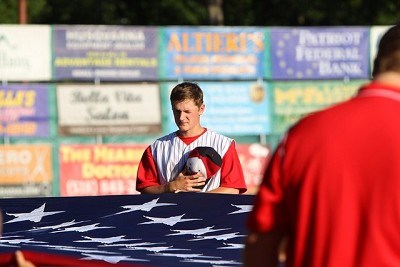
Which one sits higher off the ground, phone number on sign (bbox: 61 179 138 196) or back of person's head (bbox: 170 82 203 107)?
back of person's head (bbox: 170 82 203 107)

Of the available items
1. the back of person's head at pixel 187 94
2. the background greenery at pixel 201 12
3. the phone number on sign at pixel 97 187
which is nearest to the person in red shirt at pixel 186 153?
the back of person's head at pixel 187 94

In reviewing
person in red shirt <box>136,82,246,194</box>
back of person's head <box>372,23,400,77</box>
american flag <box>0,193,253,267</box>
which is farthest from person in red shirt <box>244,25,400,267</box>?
person in red shirt <box>136,82,246,194</box>

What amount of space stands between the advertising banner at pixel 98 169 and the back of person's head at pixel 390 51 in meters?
17.8

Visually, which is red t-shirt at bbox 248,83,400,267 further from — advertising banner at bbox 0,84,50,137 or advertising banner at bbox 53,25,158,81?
advertising banner at bbox 53,25,158,81

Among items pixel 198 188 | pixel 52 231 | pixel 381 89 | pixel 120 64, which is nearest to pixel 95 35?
pixel 120 64

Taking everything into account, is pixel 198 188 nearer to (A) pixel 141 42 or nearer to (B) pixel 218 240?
(B) pixel 218 240

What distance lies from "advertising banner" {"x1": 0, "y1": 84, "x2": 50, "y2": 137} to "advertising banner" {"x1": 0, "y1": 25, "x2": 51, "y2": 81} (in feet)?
0.64

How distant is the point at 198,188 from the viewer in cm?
923

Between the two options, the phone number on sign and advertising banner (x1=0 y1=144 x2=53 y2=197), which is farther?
the phone number on sign

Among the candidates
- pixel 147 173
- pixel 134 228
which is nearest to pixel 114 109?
pixel 147 173

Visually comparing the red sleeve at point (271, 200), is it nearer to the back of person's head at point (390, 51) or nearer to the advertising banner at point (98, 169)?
the back of person's head at point (390, 51)

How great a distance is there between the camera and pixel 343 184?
373 cm

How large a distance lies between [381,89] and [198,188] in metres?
5.44

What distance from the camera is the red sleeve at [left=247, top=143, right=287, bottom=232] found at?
3783 mm
